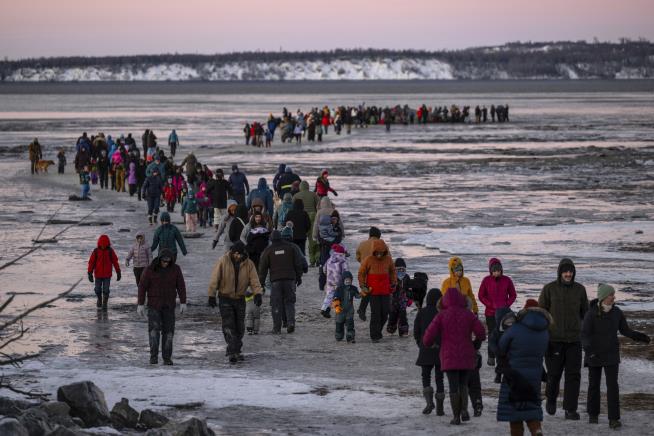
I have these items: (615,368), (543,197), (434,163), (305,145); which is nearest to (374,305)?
(615,368)

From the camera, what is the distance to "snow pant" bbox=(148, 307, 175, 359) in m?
11.7

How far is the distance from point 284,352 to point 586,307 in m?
3.54

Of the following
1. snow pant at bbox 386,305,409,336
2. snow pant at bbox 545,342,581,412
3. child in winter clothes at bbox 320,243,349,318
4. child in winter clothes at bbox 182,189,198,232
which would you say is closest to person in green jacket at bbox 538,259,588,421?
snow pant at bbox 545,342,581,412

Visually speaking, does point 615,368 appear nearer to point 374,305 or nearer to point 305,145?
point 374,305

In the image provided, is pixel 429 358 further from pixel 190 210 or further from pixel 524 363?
pixel 190 210

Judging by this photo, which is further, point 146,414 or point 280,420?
point 280,420

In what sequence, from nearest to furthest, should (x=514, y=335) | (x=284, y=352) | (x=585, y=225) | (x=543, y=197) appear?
(x=514, y=335) < (x=284, y=352) < (x=585, y=225) < (x=543, y=197)

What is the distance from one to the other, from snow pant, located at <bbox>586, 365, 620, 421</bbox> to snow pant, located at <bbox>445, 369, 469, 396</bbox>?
101 cm

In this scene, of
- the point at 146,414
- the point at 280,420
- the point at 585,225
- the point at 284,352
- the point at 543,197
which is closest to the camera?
the point at 146,414

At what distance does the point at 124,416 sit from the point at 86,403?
30 centimetres

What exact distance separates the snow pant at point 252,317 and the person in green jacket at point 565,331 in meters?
4.09

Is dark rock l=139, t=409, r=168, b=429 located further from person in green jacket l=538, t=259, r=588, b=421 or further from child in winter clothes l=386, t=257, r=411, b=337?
child in winter clothes l=386, t=257, r=411, b=337

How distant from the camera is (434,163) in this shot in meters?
40.9

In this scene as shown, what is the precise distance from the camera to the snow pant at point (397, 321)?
43.0 ft
